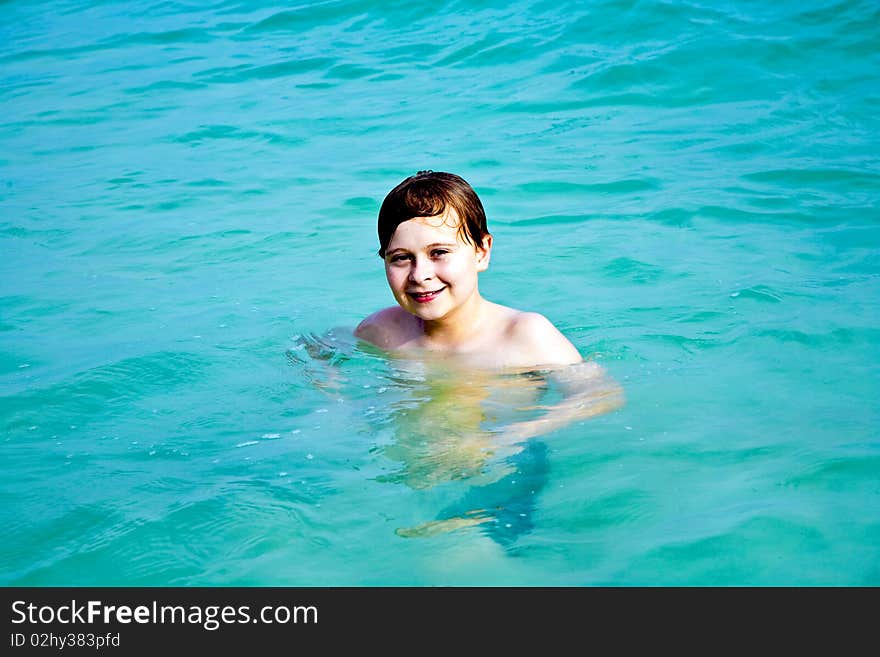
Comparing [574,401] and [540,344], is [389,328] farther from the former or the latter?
[574,401]

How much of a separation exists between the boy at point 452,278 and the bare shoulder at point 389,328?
0.15m

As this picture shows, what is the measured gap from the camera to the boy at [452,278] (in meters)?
4.15

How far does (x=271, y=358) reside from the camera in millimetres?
5039

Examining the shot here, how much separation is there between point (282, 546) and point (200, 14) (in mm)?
12712

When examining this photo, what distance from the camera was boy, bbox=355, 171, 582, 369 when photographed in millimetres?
4152

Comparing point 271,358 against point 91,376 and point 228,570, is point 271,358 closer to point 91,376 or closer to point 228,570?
point 91,376

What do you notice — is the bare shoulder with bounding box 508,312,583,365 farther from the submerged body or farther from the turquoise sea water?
the turquoise sea water

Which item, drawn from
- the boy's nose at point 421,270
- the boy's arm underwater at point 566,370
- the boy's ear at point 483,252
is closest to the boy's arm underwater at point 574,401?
the boy's arm underwater at point 566,370

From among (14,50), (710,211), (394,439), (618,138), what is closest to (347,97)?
(618,138)

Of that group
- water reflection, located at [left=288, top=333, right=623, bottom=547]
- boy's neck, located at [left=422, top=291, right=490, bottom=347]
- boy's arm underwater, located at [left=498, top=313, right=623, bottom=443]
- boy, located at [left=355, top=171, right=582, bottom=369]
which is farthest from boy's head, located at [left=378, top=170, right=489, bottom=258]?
water reflection, located at [left=288, top=333, right=623, bottom=547]

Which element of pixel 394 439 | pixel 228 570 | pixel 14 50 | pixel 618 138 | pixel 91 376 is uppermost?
pixel 14 50

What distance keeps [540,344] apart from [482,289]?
6.31 feet
